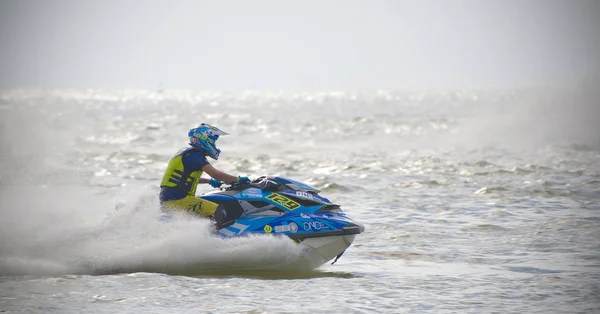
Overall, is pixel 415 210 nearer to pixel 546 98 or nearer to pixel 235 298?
pixel 235 298

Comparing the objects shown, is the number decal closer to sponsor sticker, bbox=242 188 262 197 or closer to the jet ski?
the jet ski

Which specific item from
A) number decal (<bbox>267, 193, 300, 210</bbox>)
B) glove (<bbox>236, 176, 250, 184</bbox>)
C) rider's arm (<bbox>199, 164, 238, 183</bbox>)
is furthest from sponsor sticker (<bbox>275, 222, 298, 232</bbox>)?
rider's arm (<bbox>199, 164, 238, 183</bbox>)

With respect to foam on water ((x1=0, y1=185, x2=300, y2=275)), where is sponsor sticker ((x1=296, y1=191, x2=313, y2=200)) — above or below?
above

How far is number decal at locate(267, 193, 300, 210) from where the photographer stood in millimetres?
10734

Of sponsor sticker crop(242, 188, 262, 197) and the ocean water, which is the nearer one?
the ocean water

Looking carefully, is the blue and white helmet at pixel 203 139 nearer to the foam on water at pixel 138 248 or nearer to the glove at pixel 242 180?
the glove at pixel 242 180

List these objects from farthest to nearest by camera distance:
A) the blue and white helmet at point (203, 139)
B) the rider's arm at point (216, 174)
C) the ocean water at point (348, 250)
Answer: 1. the blue and white helmet at point (203, 139)
2. the rider's arm at point (216, 174)
3. the ocean water at point (348, 250)

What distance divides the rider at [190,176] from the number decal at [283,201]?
0.49 meters

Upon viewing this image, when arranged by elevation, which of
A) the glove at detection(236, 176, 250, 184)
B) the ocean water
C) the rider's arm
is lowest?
the ocean water

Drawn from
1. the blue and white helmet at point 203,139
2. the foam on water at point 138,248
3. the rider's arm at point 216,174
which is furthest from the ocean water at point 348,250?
the blue and white helmet at point 203,139

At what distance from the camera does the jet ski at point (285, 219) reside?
10.6 m

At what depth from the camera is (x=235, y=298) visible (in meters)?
9.20

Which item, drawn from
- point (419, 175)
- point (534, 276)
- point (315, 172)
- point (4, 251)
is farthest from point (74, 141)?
point (534, 276)

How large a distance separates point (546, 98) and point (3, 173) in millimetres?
44168
